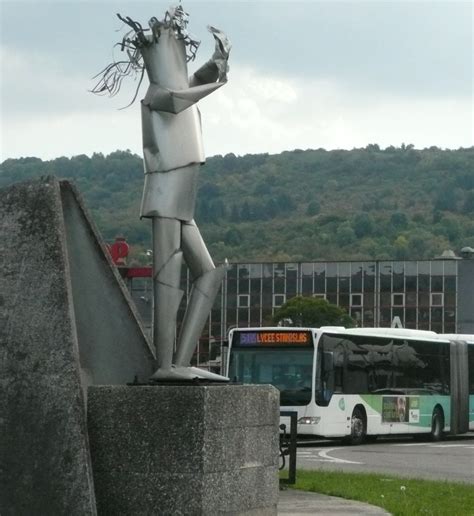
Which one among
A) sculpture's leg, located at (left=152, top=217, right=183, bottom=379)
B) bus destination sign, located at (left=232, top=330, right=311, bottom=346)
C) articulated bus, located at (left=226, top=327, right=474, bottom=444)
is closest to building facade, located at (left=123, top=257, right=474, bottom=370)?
articulated bus, located at (left=226, top=327, right=474, bottom=444)

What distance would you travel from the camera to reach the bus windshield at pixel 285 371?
101 ft

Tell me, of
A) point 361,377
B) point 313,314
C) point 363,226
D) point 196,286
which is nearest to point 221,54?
point 196,286

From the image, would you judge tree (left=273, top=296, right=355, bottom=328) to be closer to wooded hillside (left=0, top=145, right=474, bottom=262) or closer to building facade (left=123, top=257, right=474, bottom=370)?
building facade (left=123, top=257, right=474, bottom=370)

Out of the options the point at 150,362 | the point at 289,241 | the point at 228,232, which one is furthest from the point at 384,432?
the point at 289,241

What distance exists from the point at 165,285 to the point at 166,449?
1.38m

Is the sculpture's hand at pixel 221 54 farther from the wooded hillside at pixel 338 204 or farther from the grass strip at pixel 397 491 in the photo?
the wooded hillside at pixel 338 204

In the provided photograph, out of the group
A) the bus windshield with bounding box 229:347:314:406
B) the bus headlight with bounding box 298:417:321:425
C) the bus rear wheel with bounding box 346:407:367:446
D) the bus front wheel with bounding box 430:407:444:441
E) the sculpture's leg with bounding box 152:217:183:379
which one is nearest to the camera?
the sculpture's leg with bounding box 152:217:183:379

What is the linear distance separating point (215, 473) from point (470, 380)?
93.3 feet

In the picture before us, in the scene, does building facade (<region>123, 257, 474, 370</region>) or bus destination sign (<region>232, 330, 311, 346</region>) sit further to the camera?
building facade (<region>123, 257, 474, 370</region>)

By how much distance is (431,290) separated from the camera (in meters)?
98.1

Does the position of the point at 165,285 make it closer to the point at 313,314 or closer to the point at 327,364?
the point at 327,364

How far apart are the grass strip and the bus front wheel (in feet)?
53.5

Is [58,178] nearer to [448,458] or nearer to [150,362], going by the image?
[150,362]

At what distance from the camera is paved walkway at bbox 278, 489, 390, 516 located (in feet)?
43.5
